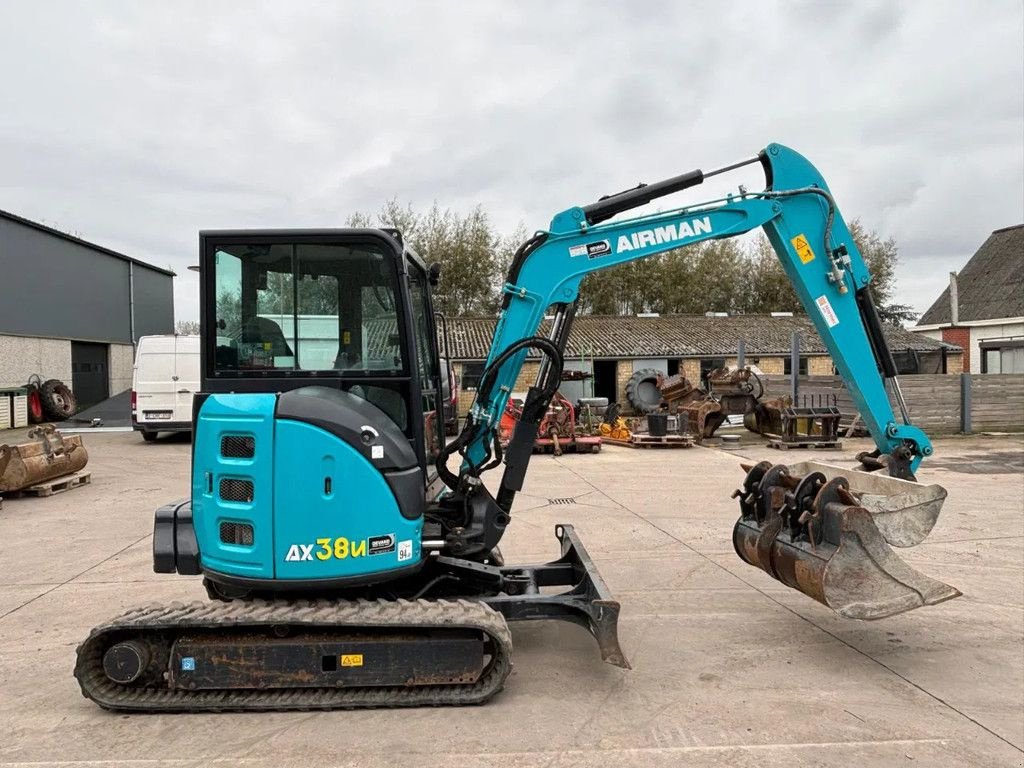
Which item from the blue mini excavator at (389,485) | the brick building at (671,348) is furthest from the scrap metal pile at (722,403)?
the blue mini excavator at (389,485)

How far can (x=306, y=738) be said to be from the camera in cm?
373

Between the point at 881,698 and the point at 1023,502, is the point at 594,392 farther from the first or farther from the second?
the point at 881,698

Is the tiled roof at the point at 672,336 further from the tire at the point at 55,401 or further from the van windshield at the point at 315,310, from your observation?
the van windshield at the point at 315,310

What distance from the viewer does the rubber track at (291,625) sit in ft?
12.7

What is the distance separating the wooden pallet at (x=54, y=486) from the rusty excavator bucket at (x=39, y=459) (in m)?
0.07

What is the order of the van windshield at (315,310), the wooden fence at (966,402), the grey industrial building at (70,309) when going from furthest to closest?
1. the grey industrial building at (70,309)
2. the wooden fence at (966,402)
3. the van windshield at (315,310)

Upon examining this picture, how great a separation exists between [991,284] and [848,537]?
1497 inches

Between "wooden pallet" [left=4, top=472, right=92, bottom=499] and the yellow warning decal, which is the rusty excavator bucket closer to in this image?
"wooden pallet" [left=4, top=472, right=92, bottom=499]

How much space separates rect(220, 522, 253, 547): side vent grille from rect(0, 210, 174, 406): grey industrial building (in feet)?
76.9

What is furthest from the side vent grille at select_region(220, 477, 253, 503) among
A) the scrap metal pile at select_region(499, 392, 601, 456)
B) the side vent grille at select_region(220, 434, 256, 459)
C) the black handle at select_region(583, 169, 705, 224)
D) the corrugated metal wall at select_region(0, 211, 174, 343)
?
the corrugated metal wall at select_region(0, 211, 174, 343)

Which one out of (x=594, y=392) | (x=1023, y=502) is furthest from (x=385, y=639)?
(x=594, y=392)

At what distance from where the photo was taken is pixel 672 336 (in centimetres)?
2975

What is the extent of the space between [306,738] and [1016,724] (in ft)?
11.9

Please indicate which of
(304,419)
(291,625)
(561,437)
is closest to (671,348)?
(561,437)
